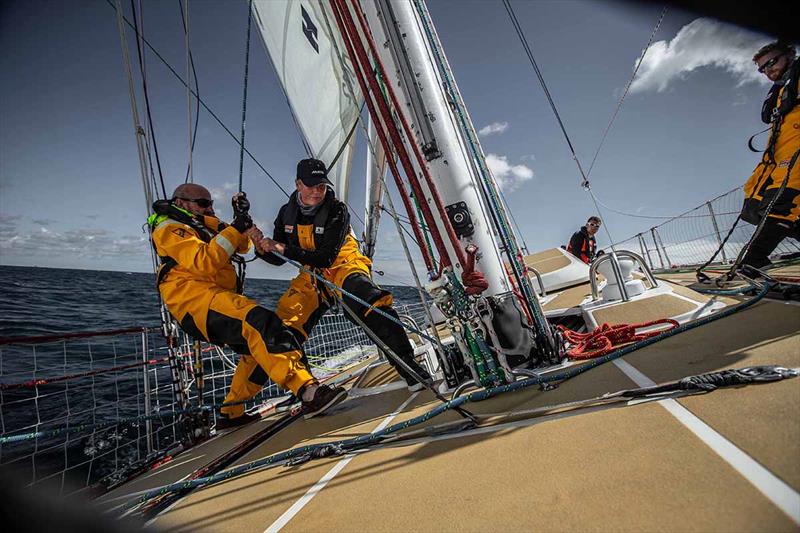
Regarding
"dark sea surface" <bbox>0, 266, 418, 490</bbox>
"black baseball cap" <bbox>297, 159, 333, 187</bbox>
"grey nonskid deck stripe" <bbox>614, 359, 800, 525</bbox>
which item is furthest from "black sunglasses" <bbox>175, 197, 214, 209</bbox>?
"grey nonskid deck stripe" <bbox>614, 359, 800, 525</bbox>

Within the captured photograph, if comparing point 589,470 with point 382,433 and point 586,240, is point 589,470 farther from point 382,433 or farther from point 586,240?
point 586,240

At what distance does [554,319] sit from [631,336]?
4.10 ft

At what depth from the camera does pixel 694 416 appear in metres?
1.09

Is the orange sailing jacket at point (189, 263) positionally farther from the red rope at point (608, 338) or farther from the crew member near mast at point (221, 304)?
the red rope at point (608, 338)

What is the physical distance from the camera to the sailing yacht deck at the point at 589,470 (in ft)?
2.53

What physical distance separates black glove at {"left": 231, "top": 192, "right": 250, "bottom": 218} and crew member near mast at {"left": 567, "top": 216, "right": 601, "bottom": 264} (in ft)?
21.1

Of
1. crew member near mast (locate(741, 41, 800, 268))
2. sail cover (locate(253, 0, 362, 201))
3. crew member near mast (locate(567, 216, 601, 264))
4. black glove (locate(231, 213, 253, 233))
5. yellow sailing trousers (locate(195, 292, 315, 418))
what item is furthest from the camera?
crew member near mast (locate(567, 216, 601, 264))

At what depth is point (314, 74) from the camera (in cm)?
518

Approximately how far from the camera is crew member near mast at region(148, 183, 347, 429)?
251 centimetres

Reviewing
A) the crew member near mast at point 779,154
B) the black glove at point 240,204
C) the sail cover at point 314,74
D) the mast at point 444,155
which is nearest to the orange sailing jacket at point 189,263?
the black glove at point 240,204

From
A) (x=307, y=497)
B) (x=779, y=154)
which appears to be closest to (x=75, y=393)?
(x=307, y=497)

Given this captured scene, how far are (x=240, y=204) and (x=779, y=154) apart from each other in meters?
4.23

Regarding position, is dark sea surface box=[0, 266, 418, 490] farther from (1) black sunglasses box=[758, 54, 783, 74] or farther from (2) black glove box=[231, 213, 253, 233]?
(1) black sunglasses box=[758, 54, 783, 74]

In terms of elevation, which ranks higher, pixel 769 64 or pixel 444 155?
pixel 769 64
